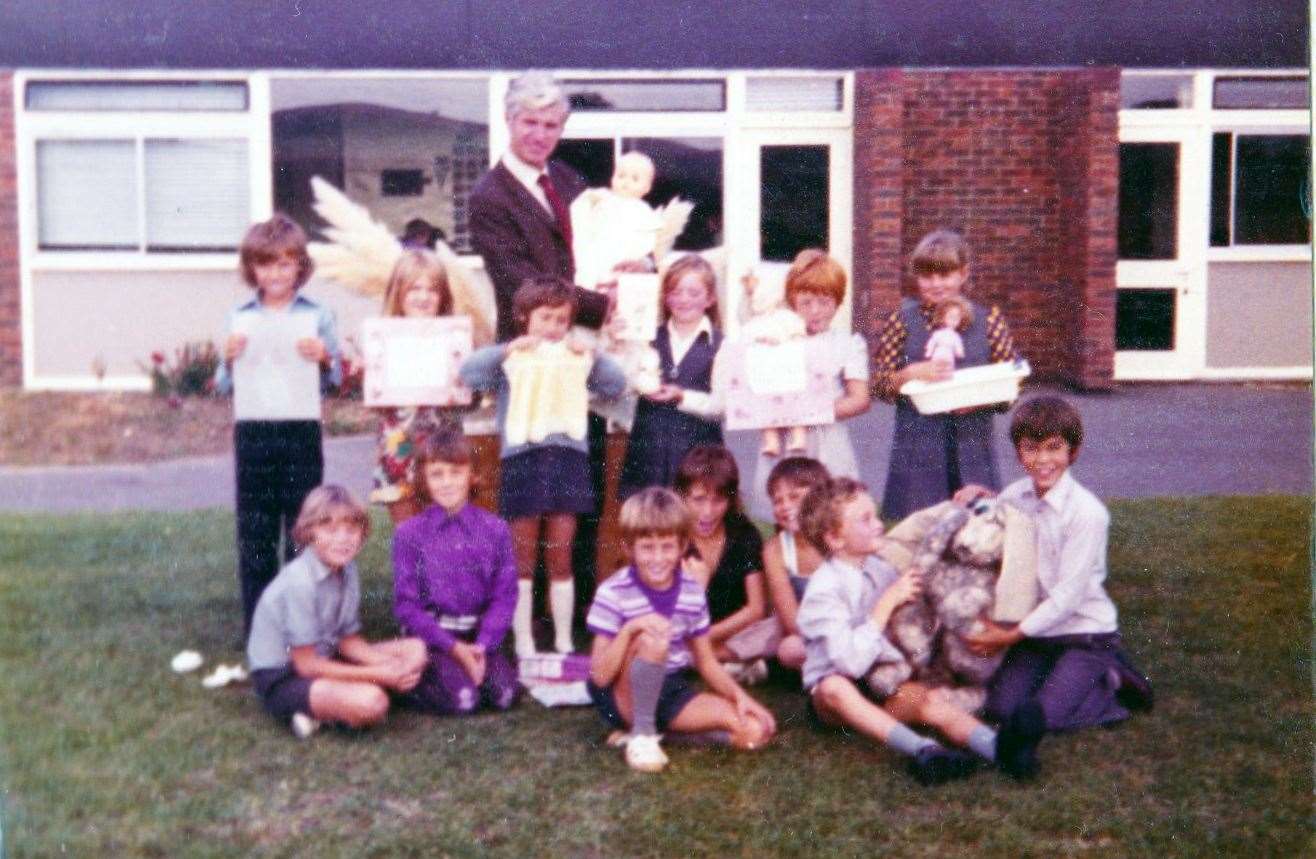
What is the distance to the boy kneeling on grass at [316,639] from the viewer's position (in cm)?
419

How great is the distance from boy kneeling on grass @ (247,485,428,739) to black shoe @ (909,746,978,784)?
141cm

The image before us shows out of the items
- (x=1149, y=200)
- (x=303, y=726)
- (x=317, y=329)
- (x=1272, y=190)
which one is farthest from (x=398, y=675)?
(x=1149, y=200)

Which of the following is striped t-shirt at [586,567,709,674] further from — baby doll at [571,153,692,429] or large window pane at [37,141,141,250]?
large window pane at [37,141,141,250]

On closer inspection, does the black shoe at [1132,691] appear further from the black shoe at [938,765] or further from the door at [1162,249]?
the door at [1162,249]

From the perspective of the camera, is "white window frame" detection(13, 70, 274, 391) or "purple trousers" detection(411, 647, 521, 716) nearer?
"purple trousers" detection(411, 647, 521, 716)

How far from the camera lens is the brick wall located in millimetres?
5996

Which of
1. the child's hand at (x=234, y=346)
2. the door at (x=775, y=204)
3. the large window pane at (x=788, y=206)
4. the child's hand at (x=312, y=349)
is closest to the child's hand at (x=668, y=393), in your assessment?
the door at (x=775, y=204)

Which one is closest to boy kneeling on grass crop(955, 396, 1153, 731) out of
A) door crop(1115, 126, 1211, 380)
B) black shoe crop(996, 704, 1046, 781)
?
black shoe crop(996, 704, 1046, 781)

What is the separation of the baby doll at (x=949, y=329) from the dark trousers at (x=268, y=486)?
77.4 inches

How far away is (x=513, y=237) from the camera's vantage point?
15.7ft

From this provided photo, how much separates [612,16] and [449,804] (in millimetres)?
1958

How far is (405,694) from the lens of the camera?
437 centimetres

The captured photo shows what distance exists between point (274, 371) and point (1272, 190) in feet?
9.87

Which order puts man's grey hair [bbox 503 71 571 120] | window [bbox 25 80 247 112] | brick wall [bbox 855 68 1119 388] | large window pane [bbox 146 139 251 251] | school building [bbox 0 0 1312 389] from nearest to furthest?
school building [bbox 0 0 1312 389], man's grey hair [bbox 503 71 571 120], brick wall [bbox 855 68 1119 388], window [bbox 25 80 247 112], large window pane [bbox 146 139 251 251]
